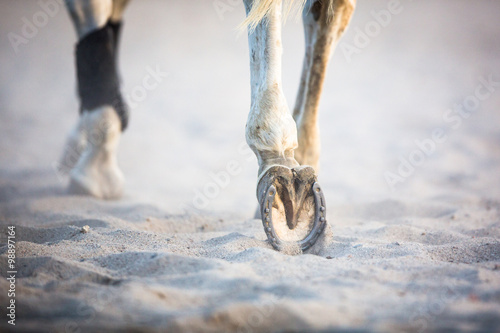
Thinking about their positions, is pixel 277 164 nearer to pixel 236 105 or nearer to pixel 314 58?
pixel 314 58

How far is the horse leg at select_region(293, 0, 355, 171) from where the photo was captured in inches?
82.7

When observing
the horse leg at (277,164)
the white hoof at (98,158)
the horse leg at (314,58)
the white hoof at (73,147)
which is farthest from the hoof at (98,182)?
the horse leg at (277,164)

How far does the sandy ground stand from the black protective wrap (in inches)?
25.8

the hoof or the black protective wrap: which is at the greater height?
the black protective wrap

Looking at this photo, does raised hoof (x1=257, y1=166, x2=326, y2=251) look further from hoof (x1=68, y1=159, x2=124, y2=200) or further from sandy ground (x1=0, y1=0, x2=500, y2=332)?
hoof (x1=68, y1=159, x2=124, y2=200)

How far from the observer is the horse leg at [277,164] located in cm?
166

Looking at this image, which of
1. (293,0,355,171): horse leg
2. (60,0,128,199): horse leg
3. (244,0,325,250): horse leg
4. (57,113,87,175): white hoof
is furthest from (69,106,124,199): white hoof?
(244,0,325,250): horse leg

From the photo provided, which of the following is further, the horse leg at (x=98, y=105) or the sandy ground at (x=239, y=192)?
the horse leg at (x=98, y=105)

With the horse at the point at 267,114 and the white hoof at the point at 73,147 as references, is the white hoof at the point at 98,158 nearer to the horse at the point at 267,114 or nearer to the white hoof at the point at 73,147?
the horse at the point at 267,114

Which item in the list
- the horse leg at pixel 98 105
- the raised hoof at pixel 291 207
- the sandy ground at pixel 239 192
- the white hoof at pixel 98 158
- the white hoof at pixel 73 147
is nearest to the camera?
the sandy ground at pixel 239 192

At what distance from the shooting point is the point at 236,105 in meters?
6.56

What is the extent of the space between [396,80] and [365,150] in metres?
2.90

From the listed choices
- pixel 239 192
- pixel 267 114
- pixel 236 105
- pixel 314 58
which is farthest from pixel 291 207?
pixel 236 105

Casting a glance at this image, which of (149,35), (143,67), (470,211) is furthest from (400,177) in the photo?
(149,35)
